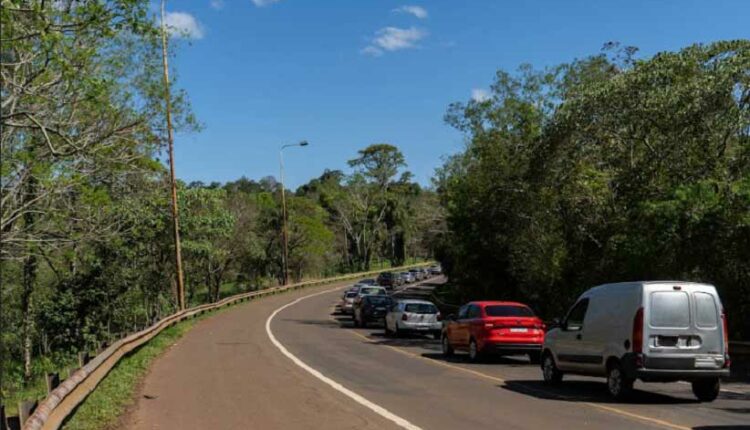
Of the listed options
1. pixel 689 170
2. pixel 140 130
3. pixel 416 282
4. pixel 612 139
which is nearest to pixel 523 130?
pixel 612 139

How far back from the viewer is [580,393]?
13.9 metres

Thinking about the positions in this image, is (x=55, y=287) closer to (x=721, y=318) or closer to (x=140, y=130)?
(x=140, y=130)

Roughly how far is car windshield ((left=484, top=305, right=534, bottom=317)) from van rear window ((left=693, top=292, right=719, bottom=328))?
763 cm

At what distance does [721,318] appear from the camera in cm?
1259

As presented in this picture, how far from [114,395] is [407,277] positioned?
7561 cm

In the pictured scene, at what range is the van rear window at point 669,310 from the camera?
1232 cm

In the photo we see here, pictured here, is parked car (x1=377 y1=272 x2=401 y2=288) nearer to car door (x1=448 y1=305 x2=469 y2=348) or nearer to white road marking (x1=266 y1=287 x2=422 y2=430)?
white road marking (x1=266 y1=287 x2=422 y2=430)

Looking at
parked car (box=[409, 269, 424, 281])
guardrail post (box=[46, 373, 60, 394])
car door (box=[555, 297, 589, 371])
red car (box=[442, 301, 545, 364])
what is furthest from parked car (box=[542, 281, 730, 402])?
parked car (box=[409, 269, 424, 281])

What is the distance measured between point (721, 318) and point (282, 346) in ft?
48.0

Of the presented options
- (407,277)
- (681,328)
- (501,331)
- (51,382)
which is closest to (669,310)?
(681,328)

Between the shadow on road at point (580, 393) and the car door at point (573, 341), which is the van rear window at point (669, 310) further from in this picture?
the car door at point (573, 341)

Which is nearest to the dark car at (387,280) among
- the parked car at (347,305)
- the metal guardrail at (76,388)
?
the parked car at (347,305)

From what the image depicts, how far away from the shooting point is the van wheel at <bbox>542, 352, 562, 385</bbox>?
590 inches

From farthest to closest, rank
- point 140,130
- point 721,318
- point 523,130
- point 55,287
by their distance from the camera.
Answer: point 55,287 < point 523,130 < point 140,130 < point 721,318
